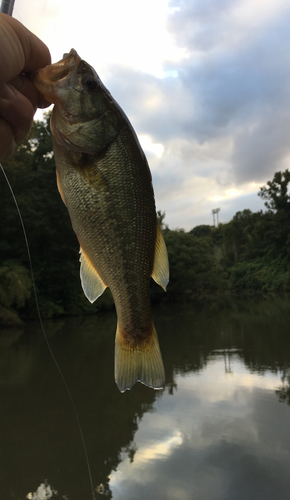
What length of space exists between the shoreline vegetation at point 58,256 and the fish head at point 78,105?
5.25 ft

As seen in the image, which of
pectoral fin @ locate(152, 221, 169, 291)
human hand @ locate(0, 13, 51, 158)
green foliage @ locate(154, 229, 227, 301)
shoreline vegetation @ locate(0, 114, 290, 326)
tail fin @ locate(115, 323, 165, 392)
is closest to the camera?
human hand @ locate(0, 13, 51, 158)

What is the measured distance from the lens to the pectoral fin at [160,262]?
1.38 metres

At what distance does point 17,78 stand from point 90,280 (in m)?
0.75

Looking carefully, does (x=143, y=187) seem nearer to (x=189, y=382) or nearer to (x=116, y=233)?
(x=116, y=233)

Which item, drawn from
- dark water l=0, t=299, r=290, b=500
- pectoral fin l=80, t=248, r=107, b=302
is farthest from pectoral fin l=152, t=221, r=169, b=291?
dark water l=0, t=299, r=290, b=500

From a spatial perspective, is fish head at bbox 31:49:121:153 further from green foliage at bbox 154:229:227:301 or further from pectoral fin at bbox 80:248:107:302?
green foliage at bbox 154:229:227:301

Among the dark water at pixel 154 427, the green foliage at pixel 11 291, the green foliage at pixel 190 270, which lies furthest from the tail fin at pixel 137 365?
the green foliage at pixel 190 270

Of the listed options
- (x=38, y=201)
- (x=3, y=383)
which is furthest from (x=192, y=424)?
(x=38, y=201)

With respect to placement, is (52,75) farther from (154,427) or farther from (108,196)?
(154,427)

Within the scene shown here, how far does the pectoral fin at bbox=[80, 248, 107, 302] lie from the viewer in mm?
1360

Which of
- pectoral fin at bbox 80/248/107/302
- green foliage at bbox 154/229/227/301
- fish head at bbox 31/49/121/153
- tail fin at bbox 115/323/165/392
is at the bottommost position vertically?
tail fin at bbox 115/323/165/392

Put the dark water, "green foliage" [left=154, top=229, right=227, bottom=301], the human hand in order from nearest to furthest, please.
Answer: the human hand
the dark water
"green foliage" [left=154, top=229, right=227, bottom=301]

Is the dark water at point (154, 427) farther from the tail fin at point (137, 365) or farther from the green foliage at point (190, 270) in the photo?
the green foliage at point (190, 270)

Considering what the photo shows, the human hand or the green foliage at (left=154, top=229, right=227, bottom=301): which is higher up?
the green foliage at (left=154, top=229, right=227, bottom=301)
